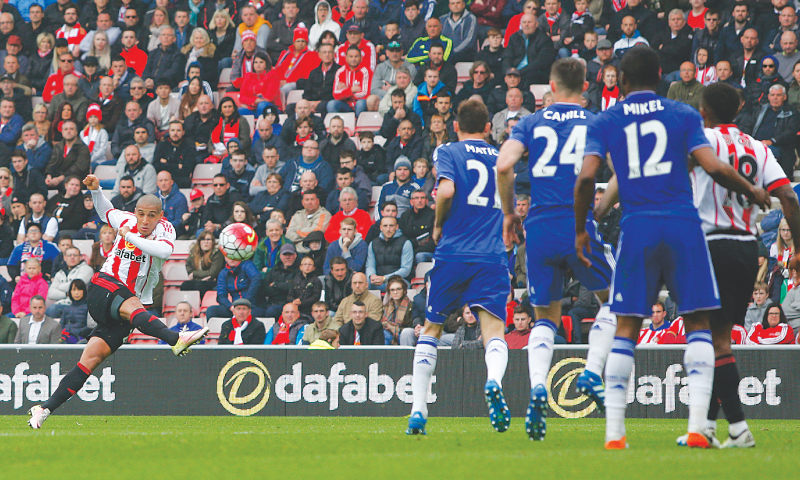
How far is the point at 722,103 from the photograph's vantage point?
21.9 ft

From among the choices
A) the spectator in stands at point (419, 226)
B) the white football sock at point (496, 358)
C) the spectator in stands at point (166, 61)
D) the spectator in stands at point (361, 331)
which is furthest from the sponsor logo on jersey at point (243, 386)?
the spectator in stands at point (166, 61)

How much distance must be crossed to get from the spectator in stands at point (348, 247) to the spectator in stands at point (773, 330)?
Result: 579cm

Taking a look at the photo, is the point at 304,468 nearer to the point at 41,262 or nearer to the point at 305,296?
the point at 305,296

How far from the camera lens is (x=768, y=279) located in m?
13.5

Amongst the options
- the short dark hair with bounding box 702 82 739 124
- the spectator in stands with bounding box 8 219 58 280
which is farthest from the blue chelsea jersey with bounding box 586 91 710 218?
the spectator in stands with bounding box 8 219 58 280

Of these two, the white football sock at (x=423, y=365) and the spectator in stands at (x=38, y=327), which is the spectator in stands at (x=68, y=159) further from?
the white football sock at (x=423, y=365)

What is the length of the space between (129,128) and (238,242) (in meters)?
5.69

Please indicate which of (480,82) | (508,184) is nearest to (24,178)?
(480,82)

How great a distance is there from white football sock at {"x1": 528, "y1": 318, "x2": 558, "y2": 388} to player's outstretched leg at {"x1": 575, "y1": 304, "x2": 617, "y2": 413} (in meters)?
0.29

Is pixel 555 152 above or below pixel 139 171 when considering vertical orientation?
below

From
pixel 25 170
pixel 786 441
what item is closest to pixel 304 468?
pixel 786 441

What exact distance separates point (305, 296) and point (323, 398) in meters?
2.67

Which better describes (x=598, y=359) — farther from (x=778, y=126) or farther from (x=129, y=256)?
(x=778, y=126)

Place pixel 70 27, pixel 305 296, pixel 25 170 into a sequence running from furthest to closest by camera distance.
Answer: pixel 70 27 < pixel 25 170 < pixel 305 296
